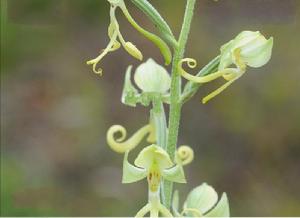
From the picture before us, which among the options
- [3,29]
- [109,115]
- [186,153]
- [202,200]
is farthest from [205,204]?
[3,29]

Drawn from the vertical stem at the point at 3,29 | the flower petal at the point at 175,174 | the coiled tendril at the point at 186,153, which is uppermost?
the vertical stem at the point at 3,29

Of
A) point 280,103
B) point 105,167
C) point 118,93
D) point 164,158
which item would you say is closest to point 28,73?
point 118,93

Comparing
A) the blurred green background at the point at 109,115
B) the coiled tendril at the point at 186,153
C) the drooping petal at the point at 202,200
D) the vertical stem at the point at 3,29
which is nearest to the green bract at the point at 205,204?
the drooping petal at the point at 202,200

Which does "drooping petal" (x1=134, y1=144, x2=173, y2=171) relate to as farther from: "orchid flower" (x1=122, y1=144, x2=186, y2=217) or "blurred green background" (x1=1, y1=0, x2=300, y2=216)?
"blurred green background" (x1=1, y1=0, x2=300, y2=216)

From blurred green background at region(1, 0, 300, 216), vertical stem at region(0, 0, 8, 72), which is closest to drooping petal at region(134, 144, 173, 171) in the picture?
blurred green background at region(1, 0, 300, 216)

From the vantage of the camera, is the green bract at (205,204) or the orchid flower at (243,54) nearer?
the orchid flower at (243,54)

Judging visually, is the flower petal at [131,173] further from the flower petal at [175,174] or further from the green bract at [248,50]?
the green bract at [248,50]

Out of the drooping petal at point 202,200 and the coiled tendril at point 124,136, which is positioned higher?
the coiled tendril at point 124,136
